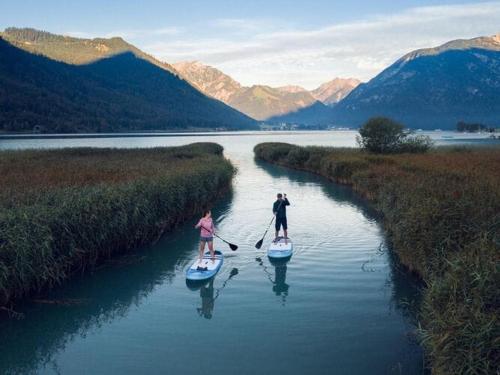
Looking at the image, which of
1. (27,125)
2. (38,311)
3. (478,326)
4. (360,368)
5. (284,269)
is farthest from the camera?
(27,125)

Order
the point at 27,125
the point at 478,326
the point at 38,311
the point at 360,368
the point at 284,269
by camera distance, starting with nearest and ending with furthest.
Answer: the point at 478,326
the point at 360,368
the point at 38,311
the point at 284,269
the point at 27,125

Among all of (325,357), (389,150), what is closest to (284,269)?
(325,357)

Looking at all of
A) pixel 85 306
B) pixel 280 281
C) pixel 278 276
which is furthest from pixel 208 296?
pixel 85 306

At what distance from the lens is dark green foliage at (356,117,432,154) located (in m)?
67.8

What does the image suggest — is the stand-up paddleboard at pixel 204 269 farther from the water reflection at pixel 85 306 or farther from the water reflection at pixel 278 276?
the water reflection at pixel 278 276

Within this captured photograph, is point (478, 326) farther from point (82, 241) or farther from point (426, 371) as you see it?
point (82, 241)

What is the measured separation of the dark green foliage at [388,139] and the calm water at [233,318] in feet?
151

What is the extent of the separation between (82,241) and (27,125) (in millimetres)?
182081

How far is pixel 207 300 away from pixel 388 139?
5690 centimetres

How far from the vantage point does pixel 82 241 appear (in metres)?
19.0

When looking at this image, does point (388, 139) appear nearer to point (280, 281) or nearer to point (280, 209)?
point (280, 209)

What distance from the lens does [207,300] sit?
56.0ft

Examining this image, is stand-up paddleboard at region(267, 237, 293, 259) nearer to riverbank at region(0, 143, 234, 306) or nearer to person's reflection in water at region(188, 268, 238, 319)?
person's reflection in water at region(188, 268, 238, 319)

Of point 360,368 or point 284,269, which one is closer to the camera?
point 360,368
